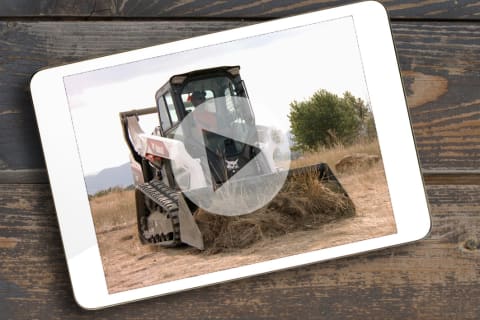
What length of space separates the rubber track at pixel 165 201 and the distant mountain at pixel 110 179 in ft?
0.05

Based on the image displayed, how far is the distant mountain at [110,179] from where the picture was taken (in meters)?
0.66

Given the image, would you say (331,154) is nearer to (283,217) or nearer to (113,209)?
(283,217)

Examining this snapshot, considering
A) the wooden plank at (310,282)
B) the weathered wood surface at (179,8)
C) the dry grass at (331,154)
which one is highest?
the weathered wood surface at (179,8)

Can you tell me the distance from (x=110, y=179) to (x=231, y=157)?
12 centimetres

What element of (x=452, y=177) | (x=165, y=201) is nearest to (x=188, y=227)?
(x=165, y=201)

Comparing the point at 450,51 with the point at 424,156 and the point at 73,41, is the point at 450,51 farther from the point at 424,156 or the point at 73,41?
the point at 73,41

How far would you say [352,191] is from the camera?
27.0 inches

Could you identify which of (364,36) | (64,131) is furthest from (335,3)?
(64,131)

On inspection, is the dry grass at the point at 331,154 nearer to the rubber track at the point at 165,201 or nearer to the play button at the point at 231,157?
the play button at the point at 231,157

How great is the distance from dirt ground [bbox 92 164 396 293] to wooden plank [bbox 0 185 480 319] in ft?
0.12

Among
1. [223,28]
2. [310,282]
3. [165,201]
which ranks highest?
[223,28]

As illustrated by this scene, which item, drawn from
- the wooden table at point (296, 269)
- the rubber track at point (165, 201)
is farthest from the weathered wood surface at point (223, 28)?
the rubber track at point (165, 201)

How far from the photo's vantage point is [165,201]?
26.3 inches

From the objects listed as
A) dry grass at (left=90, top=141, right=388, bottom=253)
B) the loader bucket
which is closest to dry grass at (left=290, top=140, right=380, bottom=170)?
dry grass at (left=90, top=141, right=388, bottom=253)
